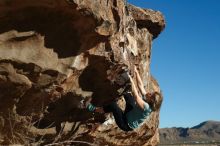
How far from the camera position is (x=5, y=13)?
659cm

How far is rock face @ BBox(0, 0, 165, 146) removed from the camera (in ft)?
22.8

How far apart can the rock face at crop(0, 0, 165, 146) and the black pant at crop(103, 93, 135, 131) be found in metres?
0.18

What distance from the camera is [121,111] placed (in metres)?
9.19

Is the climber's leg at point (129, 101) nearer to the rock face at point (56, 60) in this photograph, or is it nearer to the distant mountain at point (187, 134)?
the rock face at point (56, 60)

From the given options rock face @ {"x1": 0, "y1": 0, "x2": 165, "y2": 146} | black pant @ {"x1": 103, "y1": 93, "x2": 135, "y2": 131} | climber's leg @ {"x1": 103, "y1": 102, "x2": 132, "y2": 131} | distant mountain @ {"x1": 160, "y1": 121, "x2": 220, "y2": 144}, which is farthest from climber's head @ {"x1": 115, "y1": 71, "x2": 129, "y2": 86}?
distant mountain @ {"x1": 160, "y1": 121, "x2": 220, "y2": 144}

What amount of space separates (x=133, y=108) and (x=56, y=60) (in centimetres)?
215

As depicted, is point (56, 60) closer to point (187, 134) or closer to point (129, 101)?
point (129, 101)

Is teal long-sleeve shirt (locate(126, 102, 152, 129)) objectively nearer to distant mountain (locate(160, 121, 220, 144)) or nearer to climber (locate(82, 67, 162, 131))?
climber (locate(82, 67, 162, 131))

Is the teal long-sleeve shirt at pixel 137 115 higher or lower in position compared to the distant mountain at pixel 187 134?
higher

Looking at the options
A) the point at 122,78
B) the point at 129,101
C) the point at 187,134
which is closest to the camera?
the point at 129,101

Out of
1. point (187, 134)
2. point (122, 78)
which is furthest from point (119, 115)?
point (187, 134)

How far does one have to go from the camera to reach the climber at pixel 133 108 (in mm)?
8438

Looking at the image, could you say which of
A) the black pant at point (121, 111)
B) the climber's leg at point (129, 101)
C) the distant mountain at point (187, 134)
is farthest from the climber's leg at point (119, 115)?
the distant mountain at point (187, 134)

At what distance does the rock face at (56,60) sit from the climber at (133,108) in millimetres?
258
